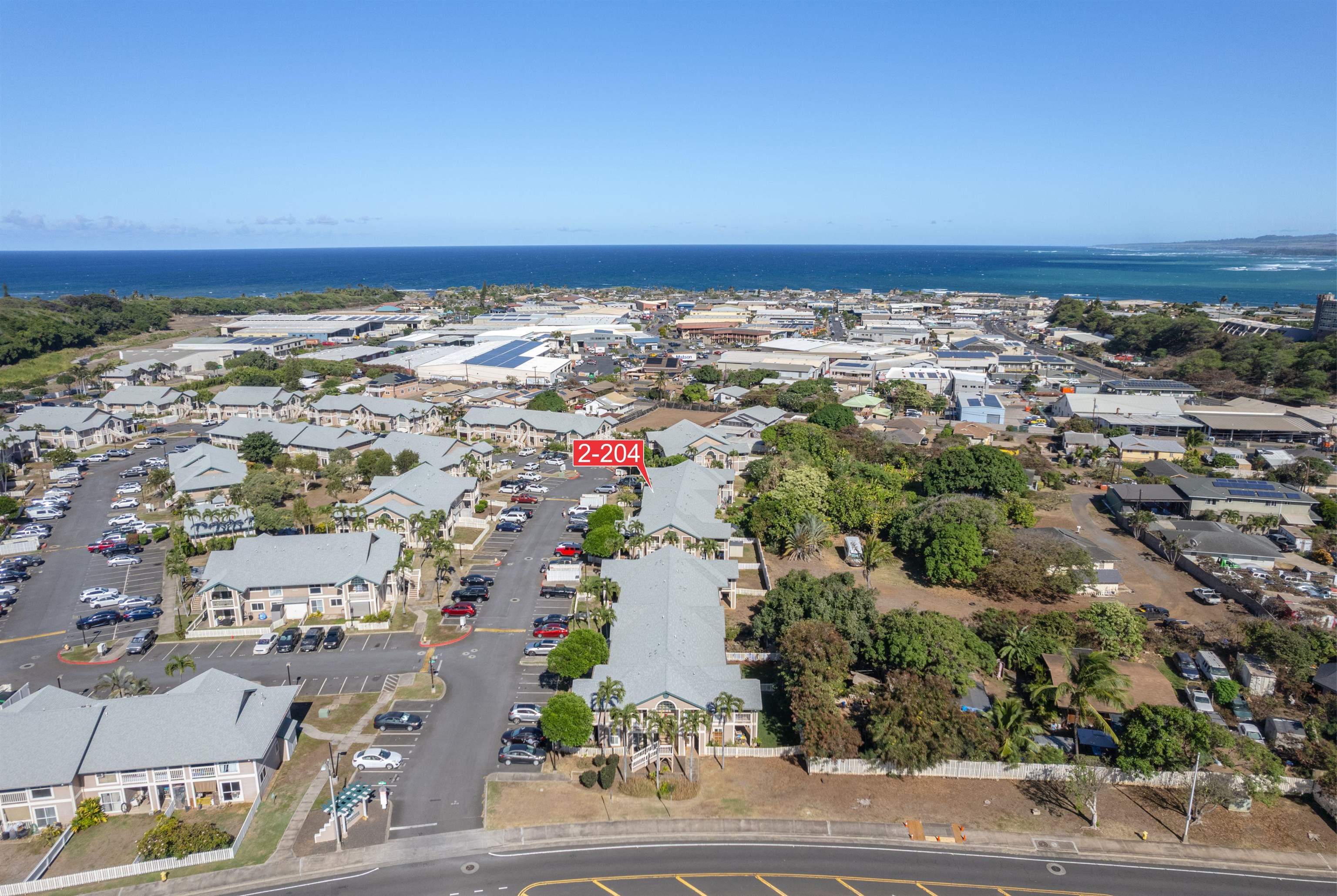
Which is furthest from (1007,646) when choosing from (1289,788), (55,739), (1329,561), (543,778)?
(55,739)

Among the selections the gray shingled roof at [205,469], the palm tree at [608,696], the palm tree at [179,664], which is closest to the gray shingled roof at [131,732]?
the palm tree at [179,664]

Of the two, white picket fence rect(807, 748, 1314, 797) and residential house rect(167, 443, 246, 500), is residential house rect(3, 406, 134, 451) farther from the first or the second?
white picket fence rect(807, 748, 1314, 797)

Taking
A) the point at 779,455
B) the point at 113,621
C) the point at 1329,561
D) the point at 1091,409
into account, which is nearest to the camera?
the point at 113,621

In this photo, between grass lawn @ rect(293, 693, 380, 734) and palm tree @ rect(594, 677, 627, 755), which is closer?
palm tree @ rect(594, 677, 627, 755)

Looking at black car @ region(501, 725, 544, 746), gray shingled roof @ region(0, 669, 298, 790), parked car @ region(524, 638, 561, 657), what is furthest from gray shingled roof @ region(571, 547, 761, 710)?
gray shingled roof @ region(0, 669, 298, 790)

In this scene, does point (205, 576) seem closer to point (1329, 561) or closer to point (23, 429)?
point (23, 429)

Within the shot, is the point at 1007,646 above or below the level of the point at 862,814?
above
